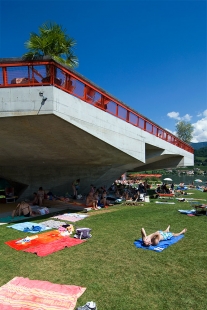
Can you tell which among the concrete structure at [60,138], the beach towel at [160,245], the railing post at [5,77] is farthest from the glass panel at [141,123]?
the beach towel at [160,245]

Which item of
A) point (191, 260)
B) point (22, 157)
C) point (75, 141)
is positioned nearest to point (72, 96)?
point (75, 141)

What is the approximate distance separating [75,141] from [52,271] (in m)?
7.22

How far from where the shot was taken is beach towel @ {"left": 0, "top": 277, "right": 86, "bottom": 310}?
4.22 meters

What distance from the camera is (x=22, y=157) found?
582 inches

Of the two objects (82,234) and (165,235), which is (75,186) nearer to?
(82,234)

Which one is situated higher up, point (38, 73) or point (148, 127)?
point (38, 73)

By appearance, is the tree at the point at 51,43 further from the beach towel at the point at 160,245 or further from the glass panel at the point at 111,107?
the beach towel at the point at 160,245

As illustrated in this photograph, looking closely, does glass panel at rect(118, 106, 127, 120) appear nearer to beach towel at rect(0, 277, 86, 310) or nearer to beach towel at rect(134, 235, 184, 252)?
beach towel at rect(134, 235, 184, 252)

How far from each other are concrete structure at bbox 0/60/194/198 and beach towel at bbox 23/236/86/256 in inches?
185

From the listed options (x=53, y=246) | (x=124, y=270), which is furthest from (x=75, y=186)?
(x=124, y=270)

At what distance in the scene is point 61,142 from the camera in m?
12.1

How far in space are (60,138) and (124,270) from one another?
7.29 metres

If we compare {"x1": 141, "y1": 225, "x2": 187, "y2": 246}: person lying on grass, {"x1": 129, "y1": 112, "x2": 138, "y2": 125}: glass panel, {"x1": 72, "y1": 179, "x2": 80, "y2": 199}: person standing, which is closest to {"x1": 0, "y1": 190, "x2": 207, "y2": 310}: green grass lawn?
{"x1": 141, "y1": 225, "x2": 187, "y2": 246}: person lying on grass

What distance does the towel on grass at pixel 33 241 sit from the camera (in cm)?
760
